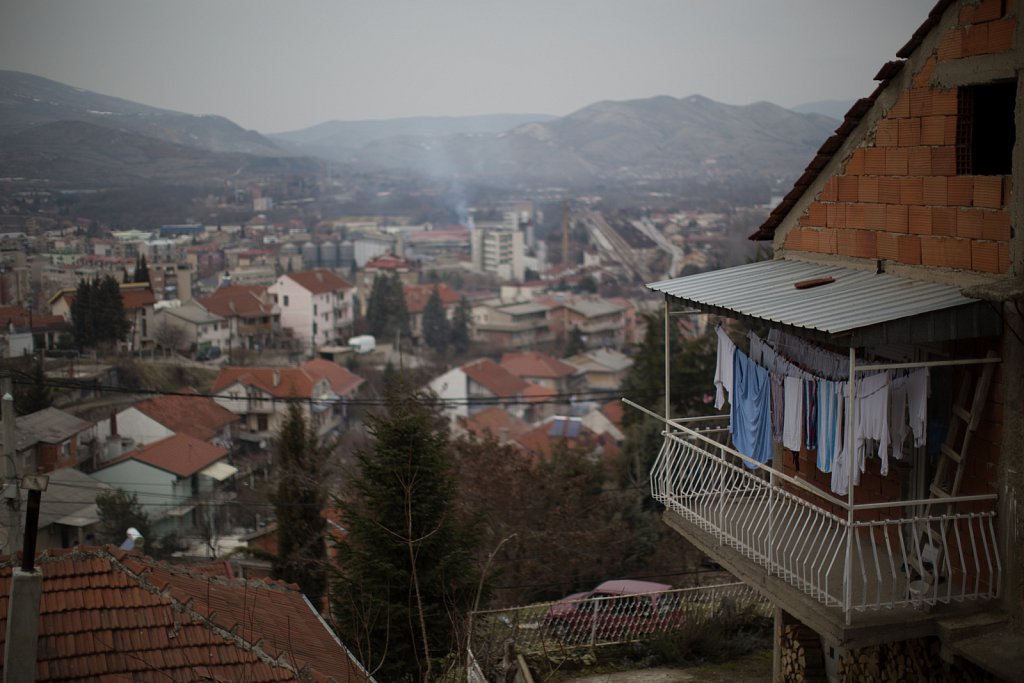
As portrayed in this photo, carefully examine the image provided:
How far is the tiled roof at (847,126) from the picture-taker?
21.6 ft

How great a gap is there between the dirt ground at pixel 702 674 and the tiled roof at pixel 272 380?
131 feet

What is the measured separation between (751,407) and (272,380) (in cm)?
4542

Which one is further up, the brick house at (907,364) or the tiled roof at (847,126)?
the tiled roof at (847,126)

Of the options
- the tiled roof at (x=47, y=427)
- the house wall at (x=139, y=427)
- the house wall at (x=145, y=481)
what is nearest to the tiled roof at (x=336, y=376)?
the house wall at (x=139, y=427)

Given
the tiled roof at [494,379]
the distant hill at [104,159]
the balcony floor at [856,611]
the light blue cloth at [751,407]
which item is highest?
the distant hill at [104,159]

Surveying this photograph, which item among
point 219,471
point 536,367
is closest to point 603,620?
point 219,471

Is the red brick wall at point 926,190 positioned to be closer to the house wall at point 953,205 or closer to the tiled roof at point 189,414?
the house wall at point 953,205

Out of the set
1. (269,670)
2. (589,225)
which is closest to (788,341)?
(269,670)

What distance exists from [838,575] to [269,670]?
4761 millimetres

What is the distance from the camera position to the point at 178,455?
36.6m

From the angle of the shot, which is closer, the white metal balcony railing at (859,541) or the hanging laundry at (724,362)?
the white metal balcony railing at (859,541)

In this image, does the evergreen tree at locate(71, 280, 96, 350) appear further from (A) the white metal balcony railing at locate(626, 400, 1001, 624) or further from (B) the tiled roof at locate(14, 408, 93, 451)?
(A) the white metal balcony railing at locate(626, 400, 1001, 624)

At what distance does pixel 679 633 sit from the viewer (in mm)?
10820

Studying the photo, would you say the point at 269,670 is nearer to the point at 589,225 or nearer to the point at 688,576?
the point at 688,576
